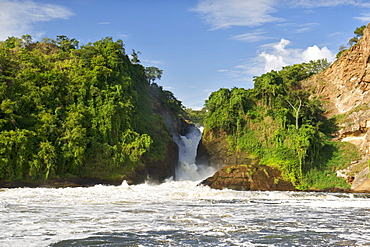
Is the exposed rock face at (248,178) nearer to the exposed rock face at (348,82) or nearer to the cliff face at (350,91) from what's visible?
the cliff face at (350,91)

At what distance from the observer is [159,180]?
128 ft

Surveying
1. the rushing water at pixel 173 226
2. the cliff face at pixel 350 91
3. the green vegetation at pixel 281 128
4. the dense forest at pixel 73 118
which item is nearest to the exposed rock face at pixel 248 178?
the green vegetation at pixel 281 128

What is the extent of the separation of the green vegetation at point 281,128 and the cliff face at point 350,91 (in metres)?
1.60

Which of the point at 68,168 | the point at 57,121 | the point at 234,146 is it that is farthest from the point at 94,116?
the point at 234,146

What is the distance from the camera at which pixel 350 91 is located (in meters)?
46.0

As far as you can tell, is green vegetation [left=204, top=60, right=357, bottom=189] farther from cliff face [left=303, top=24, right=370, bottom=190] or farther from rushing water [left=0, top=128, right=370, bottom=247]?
rushing water [left=0, top=128, right=370, bottom=247]

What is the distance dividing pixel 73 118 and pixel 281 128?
22950 millimetres

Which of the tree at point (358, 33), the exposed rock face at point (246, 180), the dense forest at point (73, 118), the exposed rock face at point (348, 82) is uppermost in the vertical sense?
the tree at point (358, 33)

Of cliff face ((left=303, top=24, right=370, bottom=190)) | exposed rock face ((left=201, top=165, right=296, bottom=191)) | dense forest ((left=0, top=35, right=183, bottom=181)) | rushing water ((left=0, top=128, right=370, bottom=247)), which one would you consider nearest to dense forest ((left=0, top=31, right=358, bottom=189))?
dense forest ((left=0, top=35, right=183, bottom=181))

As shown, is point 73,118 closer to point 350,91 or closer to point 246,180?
point 246,180

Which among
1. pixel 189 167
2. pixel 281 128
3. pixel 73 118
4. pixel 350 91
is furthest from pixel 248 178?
pixel 350 91

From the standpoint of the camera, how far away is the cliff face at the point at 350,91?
134 ft

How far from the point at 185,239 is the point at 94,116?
1133 inches

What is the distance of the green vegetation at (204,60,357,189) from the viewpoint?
37.0 m
